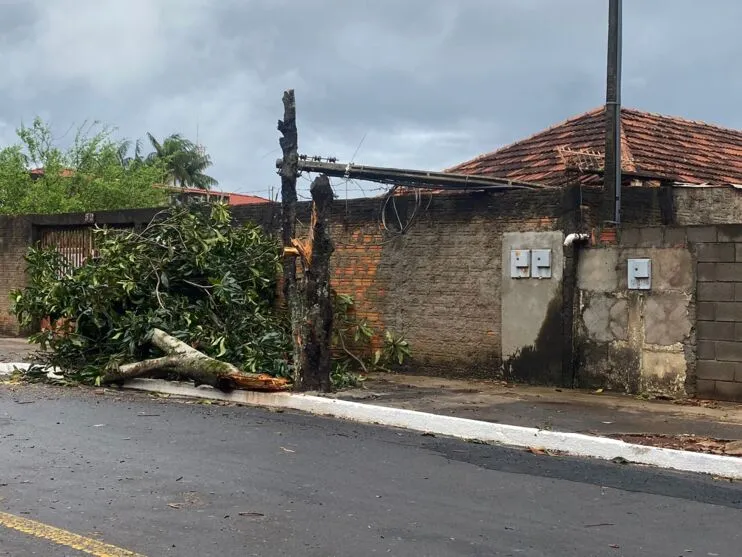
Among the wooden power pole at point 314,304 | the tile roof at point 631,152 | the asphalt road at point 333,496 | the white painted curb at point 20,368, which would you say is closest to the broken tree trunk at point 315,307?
the wooden power pole at point 314,304

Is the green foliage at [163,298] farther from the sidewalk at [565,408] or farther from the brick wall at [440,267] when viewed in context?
the sidewalk at [565,408]

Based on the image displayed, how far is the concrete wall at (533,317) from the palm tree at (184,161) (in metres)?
43.6

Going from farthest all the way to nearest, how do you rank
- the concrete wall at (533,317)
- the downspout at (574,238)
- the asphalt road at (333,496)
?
the concrete wall at (533,317) → the downspout at (574,238) → the asphalt road at (333,496)

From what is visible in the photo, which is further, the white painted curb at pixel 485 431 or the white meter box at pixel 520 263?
the white meter box at pixel 520 263

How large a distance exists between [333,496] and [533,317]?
582 cm

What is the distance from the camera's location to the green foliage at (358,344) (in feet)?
39.8

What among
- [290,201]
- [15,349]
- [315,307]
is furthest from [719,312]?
[15,349]

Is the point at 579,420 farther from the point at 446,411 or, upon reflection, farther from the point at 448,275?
the point at 448,275

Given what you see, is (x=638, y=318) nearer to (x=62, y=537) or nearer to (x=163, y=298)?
(x=163, y=298)

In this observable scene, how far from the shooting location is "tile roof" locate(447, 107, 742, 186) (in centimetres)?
1306

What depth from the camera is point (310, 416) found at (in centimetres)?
912

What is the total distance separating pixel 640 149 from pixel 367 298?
5.46 m

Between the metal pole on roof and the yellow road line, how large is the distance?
773 centimetres

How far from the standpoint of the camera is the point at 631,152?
44.8 feet
